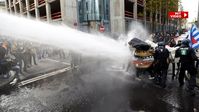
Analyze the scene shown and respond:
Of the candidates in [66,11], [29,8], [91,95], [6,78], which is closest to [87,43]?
[6,78]

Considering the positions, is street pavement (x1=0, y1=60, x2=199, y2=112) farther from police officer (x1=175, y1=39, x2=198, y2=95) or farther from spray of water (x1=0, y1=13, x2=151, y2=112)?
police officer (x1=175, y1=39, x2=198, y2=95)

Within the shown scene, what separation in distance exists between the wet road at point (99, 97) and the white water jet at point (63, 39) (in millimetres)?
2111

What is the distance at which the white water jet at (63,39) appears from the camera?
10.6 metres

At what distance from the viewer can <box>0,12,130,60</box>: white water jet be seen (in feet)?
34.8

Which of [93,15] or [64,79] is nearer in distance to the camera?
[64,79]

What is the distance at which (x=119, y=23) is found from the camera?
27844 millimetres

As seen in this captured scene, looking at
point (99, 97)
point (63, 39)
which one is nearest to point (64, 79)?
point (99, 97)

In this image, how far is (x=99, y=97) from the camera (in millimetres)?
6539

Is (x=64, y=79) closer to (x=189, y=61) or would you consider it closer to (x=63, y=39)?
(x=63, y=39)

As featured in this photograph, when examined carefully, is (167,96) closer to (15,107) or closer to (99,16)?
(15,107)

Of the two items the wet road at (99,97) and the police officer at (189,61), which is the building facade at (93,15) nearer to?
the wet road at (99,97)

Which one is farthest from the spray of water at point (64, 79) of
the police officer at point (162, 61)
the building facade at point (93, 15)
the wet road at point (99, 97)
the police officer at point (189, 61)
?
the building facade at point (93, 15)

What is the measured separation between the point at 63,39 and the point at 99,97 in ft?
20.0

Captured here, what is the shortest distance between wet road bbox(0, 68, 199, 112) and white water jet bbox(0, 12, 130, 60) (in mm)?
2111
